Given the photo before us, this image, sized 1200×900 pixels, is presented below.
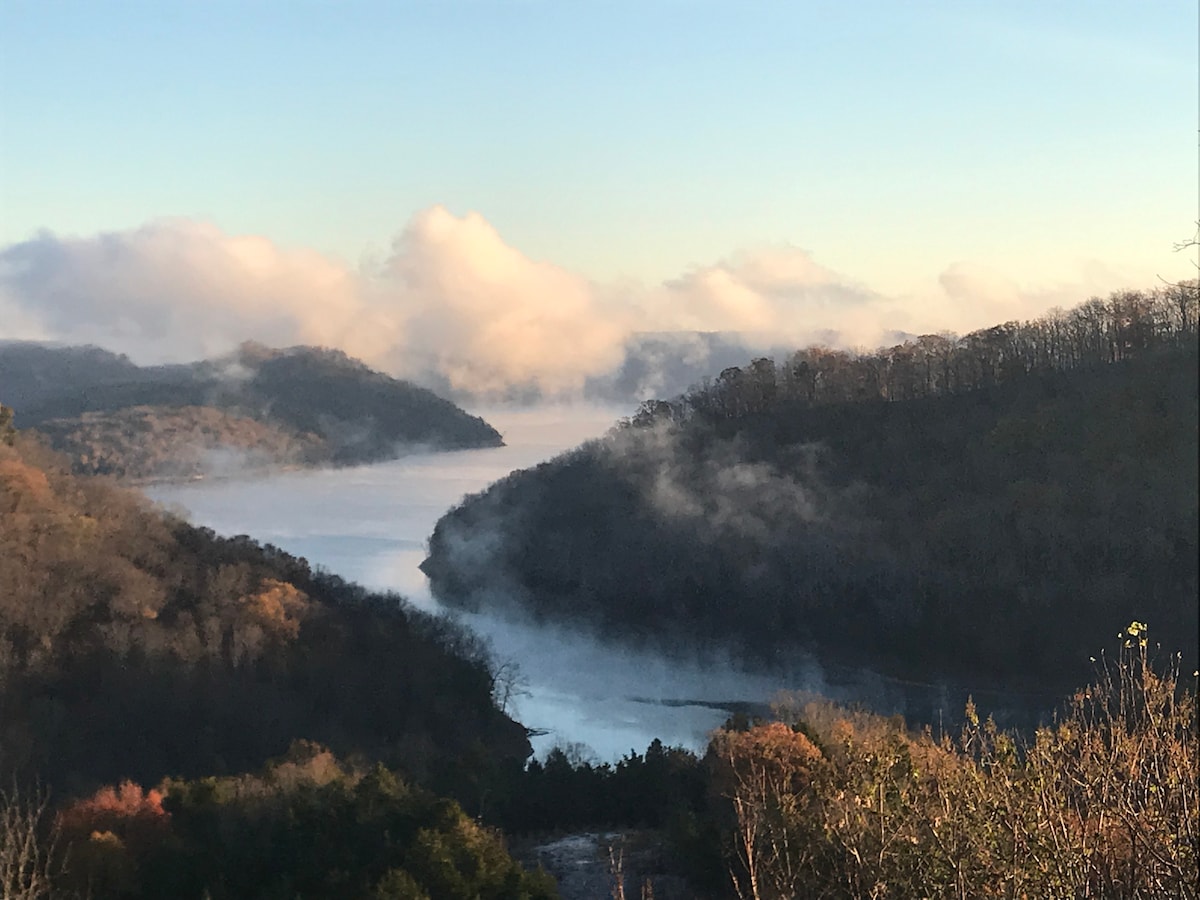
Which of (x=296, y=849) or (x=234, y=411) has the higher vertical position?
(x=234, y=411)

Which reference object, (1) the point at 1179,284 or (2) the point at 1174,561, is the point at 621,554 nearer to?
(2) the point at 1174,561

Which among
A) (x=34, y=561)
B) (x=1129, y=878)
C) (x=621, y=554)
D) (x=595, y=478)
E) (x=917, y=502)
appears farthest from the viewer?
(x=595, y=478)

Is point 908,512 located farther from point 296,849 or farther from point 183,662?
point 296,849

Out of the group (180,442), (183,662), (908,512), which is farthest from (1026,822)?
(180,442)

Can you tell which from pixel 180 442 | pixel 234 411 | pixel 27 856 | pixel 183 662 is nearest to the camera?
pixel 27 856

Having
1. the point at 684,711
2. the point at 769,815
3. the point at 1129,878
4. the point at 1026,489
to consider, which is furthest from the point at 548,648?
the point at 1129,878

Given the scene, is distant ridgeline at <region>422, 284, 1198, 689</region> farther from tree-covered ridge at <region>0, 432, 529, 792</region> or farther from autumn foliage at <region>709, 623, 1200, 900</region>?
autumn foliage at <region>709, 623, 1200, 900</region>

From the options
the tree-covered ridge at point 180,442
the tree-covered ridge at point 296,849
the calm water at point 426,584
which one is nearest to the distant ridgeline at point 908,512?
the calm water at point 426,584

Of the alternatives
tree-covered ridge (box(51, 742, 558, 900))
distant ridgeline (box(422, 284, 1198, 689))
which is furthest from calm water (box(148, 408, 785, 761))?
tree-covered ridge (box(51, 742, 558, 900))
